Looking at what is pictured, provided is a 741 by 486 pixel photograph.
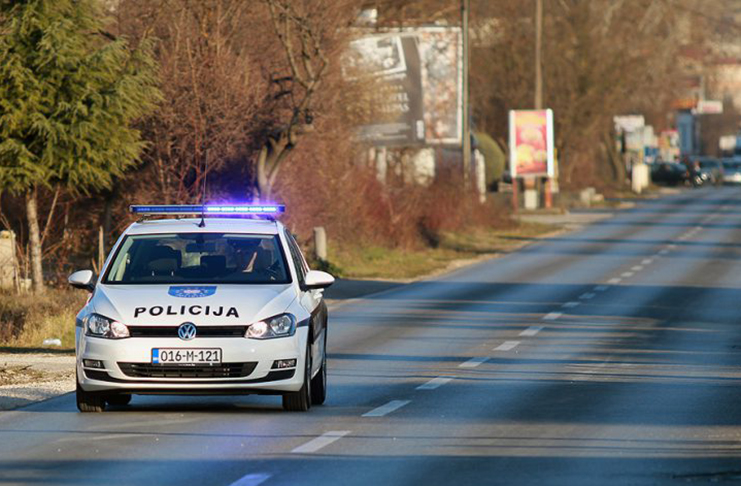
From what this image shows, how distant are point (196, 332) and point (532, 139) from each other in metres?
47.5

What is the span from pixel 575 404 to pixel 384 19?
38.8 metres

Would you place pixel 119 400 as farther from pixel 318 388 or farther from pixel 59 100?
pixel 59 100

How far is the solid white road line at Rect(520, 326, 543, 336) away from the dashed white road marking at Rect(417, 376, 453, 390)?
4759mm

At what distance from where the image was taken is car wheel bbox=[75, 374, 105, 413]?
12586mm

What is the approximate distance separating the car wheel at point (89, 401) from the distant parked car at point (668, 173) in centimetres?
8744

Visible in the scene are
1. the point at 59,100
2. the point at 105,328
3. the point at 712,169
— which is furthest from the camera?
the point at 712,169

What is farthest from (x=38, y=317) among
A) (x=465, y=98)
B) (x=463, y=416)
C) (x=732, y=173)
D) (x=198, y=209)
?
(x=732, y=173)

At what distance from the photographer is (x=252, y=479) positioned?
31.1 ft

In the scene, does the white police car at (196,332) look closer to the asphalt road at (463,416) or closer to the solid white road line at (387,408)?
the asphalt road at (463,416)

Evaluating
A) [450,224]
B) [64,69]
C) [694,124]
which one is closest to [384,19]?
[450,224]

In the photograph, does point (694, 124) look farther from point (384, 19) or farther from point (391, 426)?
point (391, 426)

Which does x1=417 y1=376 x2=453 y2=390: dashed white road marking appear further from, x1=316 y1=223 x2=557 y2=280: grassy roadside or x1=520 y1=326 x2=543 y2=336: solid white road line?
x1=316 y1=223 x2=557 y2=280: grassy roadside

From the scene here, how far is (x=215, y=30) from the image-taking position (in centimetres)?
3106

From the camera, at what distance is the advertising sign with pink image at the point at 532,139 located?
5875 cm
